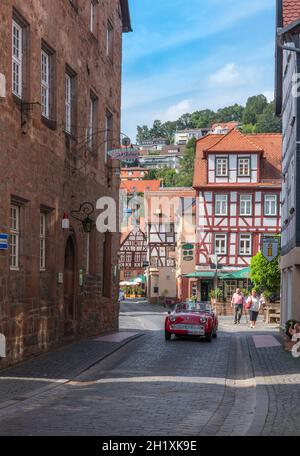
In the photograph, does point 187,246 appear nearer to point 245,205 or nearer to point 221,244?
point 221,244

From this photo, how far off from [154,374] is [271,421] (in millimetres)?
5662

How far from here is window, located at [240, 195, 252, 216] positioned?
60.4 metres

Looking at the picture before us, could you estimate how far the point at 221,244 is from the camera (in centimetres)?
6047

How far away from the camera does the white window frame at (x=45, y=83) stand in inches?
736

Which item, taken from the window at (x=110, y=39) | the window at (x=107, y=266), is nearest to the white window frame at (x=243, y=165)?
the window at (x=110, y=39)

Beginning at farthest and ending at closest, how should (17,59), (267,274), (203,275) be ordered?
(203,275), (267,274), (17,59)

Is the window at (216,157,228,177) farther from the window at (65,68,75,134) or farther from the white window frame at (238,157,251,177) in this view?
the window at (65,68,75,134)

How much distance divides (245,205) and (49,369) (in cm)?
4626

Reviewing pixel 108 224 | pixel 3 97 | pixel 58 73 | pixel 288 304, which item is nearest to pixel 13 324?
pixel 3 97

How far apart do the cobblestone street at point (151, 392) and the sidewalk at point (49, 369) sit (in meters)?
0.02

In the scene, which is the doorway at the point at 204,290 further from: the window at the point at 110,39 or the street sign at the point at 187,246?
the window at the point at 110,39

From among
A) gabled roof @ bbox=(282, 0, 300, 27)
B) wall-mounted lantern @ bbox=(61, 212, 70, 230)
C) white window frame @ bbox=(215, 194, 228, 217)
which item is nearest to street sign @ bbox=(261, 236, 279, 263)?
gabled roof @ bbox=(282, 0, 300, 27)

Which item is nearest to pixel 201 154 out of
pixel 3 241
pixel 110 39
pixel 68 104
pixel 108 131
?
pixel 110 39
